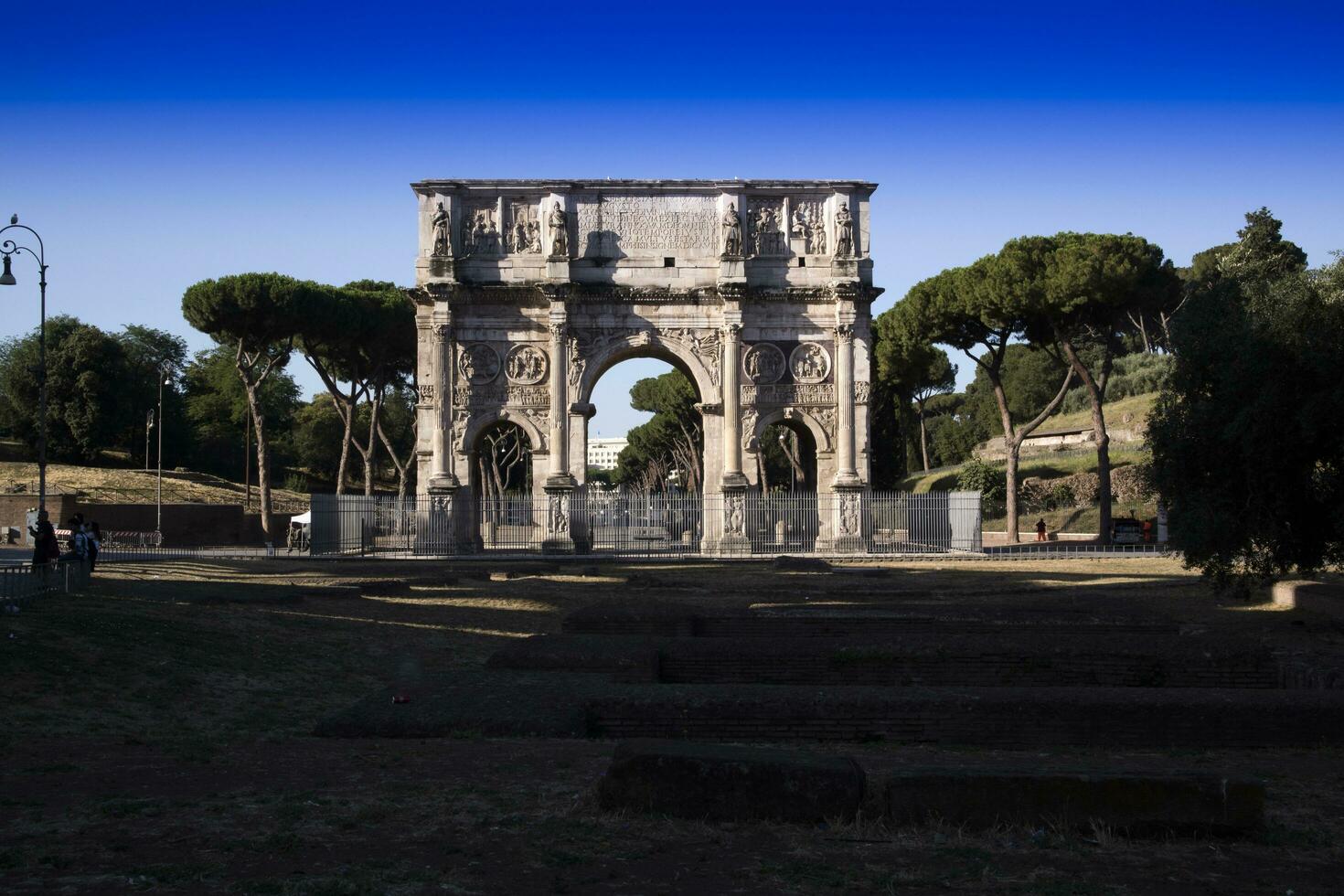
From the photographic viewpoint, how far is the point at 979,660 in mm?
10141

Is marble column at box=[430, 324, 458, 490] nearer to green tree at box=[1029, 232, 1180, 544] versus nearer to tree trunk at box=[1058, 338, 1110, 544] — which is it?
green tree at box=[1029, 232, 1180, 544]

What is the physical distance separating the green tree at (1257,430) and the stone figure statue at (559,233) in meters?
19.1

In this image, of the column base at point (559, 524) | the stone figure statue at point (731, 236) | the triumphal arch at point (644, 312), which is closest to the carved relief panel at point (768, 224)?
the triumphal arch at point (644, 312)

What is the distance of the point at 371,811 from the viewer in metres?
5.73

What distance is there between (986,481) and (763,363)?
20.2 metres

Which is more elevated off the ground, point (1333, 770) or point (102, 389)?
point (102, 389)

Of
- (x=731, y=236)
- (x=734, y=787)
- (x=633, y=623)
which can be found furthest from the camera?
(x=731, y=236)

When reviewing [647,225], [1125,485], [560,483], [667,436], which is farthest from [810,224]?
[667,436]

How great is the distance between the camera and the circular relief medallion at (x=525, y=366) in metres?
33.2

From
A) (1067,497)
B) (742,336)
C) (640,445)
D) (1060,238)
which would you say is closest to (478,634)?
(742,336)

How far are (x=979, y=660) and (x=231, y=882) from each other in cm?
684

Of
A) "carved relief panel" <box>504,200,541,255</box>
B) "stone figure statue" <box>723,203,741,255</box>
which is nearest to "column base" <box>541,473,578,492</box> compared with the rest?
"carved relief panel" <box>504,200,541,255</box>

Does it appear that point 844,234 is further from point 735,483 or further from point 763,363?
point 735,483

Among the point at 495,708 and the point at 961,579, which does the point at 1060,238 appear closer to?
the point at 961,579
